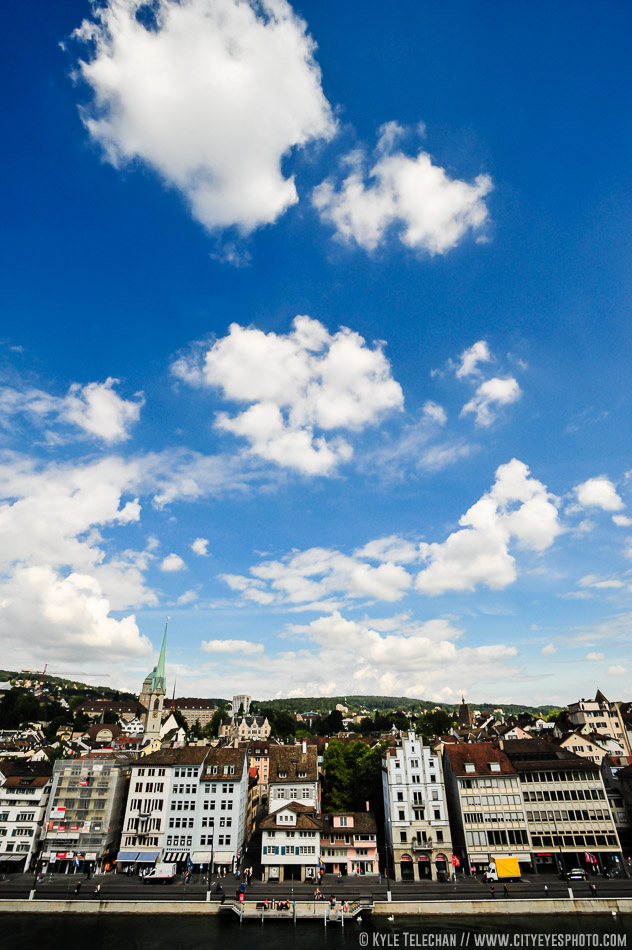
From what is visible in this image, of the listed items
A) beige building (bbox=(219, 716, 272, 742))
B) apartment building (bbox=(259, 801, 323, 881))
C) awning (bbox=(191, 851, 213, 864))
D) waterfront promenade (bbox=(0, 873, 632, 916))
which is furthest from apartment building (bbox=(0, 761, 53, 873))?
beige building (bbox=(219, 716, 272, 742))

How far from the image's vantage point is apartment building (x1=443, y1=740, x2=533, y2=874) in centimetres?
6744

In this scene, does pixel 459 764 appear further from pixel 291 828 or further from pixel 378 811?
pixel 291 828

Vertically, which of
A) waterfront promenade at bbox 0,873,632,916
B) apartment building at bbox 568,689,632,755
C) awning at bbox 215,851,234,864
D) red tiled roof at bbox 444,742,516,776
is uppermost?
apartment building at bbox 568,689,632,755

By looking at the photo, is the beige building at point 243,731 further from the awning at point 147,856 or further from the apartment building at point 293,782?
the awning at point 147,856

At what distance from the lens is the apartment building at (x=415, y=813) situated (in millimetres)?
67062

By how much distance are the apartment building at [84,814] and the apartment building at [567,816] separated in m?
57.0

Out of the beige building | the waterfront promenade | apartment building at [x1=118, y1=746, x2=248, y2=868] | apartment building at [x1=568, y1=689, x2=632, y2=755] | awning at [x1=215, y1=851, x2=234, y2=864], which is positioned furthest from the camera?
the beige building

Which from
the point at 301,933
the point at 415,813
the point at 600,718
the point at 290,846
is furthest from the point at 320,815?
the point at 600,718

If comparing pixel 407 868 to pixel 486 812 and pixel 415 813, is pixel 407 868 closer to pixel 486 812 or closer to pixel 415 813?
pixel 415 813

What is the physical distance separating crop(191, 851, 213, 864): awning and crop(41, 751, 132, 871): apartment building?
39.8ft

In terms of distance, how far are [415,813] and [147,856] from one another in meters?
35.7

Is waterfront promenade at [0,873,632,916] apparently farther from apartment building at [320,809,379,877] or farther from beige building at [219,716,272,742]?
beige building at [219,716,272,742]

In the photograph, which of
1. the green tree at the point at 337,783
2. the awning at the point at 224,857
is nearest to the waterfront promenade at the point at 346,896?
the awning at the point at 224,857

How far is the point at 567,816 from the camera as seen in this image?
70.2 metres
